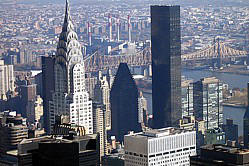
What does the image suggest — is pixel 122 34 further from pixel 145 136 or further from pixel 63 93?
pixel 145 136

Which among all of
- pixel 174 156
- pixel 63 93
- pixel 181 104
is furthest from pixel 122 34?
pixel 174 156

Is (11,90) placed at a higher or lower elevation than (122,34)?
lower

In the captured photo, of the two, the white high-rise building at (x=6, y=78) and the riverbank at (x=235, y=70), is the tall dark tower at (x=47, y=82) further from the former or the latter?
the white high-rise building at (x=6, y=78)

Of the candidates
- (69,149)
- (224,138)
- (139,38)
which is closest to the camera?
(69,149)

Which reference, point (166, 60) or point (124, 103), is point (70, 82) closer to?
point (166, 60)

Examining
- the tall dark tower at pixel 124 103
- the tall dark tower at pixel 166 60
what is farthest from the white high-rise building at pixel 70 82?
the tall dark tower at pixel 166 60

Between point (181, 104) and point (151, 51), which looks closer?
point (181, 104)

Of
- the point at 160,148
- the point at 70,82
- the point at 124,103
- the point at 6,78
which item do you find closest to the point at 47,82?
the point at 70,82

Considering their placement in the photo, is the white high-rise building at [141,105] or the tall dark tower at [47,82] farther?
the white high-rise building at [141,105]

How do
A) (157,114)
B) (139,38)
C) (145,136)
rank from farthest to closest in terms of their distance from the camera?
(139,38)
(157,114)
(145,136)
